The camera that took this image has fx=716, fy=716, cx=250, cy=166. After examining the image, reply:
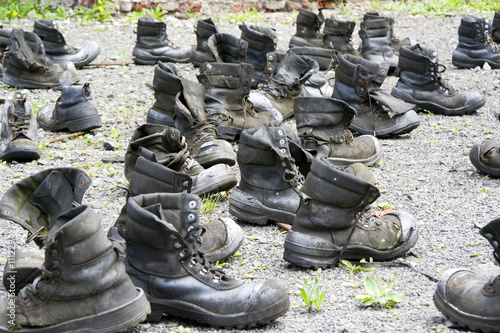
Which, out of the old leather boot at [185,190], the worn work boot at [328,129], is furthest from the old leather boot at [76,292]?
the worn work boot at [328,129]

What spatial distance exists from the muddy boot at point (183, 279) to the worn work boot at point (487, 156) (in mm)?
2496

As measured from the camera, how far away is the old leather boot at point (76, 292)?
2.60 m

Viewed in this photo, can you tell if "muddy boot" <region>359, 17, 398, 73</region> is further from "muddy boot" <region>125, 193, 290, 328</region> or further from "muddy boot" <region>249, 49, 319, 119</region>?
"muddy boot" <region>125, 193, 290, 328</region>

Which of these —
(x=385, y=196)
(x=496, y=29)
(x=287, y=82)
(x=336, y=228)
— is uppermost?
(x=336, y=228)

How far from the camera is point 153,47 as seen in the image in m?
8.80

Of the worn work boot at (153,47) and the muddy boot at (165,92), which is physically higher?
the muddy boot at (165,92)

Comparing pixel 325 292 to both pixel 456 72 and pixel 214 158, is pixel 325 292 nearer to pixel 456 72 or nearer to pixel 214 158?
pixel 214 158

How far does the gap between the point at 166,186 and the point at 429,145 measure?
9.62ft

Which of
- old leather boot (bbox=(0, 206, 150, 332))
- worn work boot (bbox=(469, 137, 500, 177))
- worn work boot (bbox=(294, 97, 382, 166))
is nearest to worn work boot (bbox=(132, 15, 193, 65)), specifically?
worn work boot (bbox=(294, 97, 382, 166))

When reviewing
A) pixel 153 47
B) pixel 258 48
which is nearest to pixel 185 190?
pixel 258 48

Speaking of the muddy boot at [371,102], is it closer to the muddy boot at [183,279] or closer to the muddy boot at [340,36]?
the muddy boot at [340,36]

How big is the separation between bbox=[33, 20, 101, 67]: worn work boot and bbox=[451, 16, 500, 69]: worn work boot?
441 centimetres

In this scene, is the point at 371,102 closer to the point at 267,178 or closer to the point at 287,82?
the point at 287,82

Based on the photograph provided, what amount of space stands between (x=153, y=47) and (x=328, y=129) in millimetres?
4252
